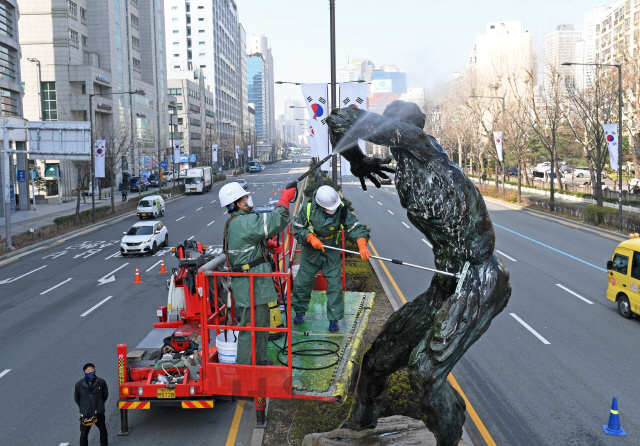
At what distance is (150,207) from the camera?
37.3 metres

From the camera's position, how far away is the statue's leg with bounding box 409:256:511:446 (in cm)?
450

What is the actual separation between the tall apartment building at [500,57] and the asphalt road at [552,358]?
26735mm

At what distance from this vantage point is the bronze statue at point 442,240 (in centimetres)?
455

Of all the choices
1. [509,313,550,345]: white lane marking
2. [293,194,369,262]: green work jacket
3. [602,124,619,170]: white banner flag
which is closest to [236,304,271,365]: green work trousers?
[293,194,369,262]: green work jacket

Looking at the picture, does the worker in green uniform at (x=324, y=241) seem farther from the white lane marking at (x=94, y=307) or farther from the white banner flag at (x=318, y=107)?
the white banner flag at (x=318, y=107)

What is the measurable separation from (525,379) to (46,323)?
37.2 feet

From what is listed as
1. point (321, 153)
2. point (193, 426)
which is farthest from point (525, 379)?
point (321, 153)

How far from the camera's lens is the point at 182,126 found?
102 m

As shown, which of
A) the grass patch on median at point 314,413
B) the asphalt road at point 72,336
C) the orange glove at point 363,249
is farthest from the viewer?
the asphalt road at point 72,336

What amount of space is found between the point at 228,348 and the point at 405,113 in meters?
3.45

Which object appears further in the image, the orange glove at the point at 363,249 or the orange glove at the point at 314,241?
the orange glove at the point at 314,241

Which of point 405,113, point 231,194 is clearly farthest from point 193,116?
point 405,113

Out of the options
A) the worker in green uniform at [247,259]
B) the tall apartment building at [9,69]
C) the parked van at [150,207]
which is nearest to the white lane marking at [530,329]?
the worker in green uniform at [247,259]

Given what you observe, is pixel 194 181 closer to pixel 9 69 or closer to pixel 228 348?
pixel 9 69
